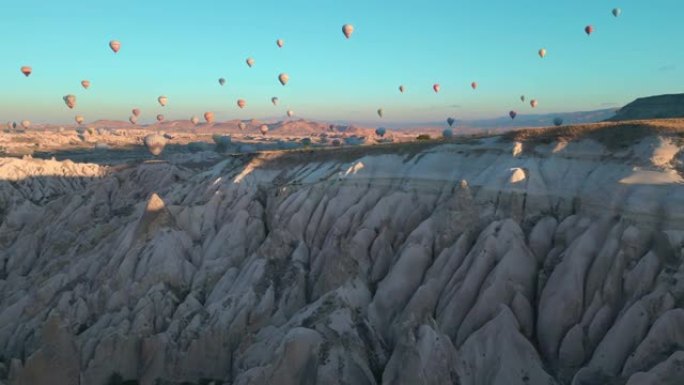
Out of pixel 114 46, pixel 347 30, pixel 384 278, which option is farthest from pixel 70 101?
pixel 384 278

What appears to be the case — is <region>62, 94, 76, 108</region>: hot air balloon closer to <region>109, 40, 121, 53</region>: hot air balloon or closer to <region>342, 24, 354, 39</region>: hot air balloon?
<region>109, 40, 121, 53</region>: hot air balloon

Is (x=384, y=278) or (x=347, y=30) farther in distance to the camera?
(x=347, y=30)

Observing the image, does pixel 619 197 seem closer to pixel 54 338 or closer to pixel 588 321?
pixel 588 321

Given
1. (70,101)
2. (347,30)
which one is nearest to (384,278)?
(347,30)

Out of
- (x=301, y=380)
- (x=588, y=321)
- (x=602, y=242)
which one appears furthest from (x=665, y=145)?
(x=301, y=380)

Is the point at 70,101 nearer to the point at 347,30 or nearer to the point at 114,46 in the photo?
the point at 114,46

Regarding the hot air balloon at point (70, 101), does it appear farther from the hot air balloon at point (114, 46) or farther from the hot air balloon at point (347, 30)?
the hot air balloon at point (347, 30)

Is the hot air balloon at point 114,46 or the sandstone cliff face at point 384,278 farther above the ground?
the hot air balloon at point 114,46

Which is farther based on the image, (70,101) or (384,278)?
(70,101)

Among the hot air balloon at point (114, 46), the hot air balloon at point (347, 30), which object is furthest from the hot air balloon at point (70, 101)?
the hot air balloon at point (347, 30)
